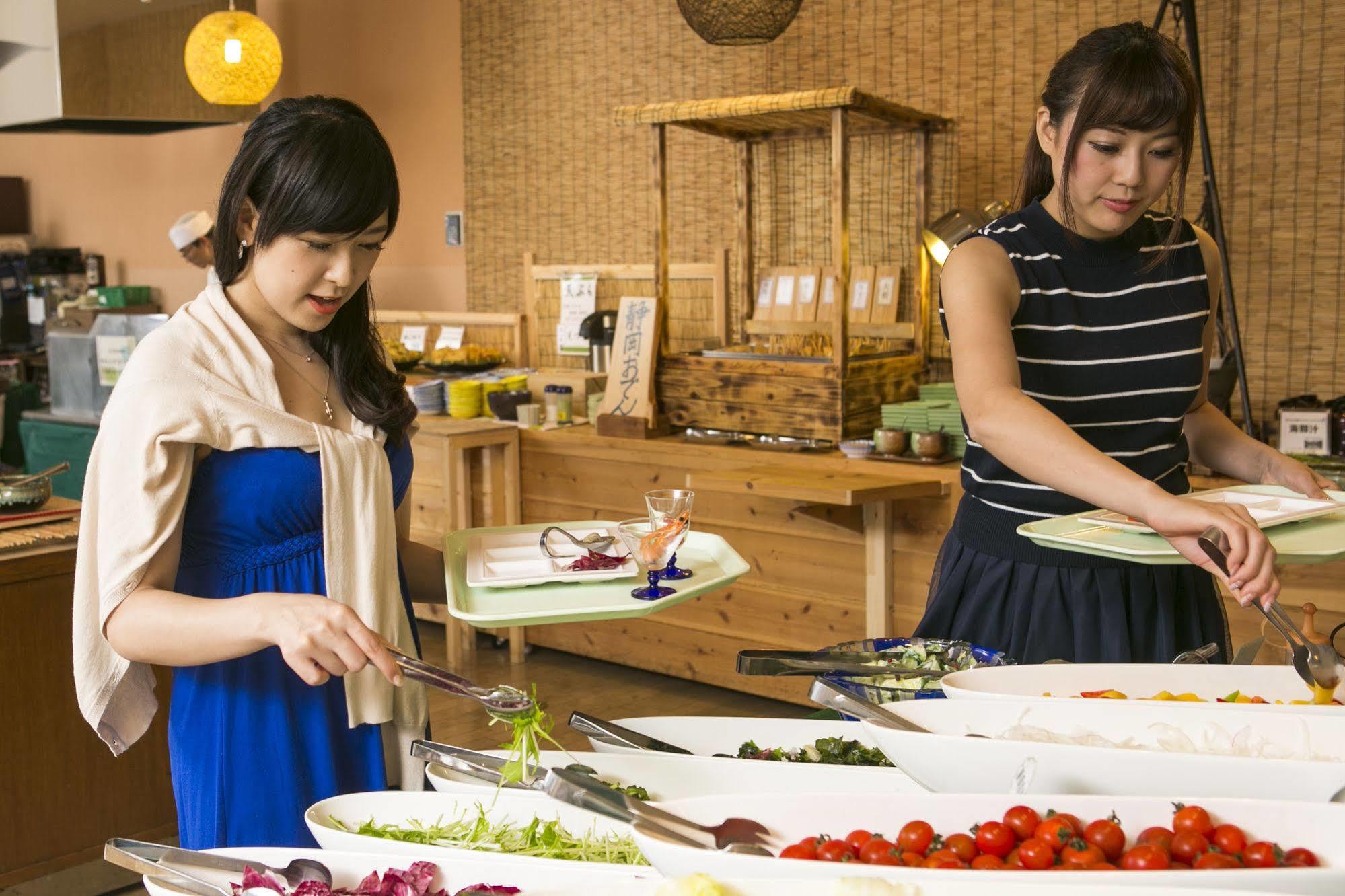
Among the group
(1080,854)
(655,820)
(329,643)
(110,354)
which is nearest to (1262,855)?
(1080,854)

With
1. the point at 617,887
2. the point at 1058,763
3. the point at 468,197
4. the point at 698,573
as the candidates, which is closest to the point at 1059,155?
the point at 698,573

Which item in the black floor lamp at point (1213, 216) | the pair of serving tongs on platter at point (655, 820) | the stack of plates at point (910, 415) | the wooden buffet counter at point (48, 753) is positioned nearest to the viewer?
→ the pair of serving tongs on platter at point (655, 820)

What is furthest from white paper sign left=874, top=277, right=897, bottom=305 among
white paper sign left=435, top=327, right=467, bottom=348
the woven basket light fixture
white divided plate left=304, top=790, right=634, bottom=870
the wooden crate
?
white divided plate left=304, top=790, right=634, bottom=870

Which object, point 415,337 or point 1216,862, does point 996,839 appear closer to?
point 1216,862

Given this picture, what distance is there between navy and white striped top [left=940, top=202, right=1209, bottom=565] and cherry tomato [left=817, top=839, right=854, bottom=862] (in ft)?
2.85

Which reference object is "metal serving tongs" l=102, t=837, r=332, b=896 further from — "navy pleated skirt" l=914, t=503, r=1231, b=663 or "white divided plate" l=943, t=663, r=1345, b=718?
"navy pleated skirt" l=914, t=503, r=1231, b=663

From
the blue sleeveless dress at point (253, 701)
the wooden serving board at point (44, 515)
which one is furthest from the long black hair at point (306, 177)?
the wooden serving board at point (44, 515)

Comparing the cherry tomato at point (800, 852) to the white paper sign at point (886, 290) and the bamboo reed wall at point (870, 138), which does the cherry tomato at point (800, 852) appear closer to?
the bamboo reed wall at point (870, 138)

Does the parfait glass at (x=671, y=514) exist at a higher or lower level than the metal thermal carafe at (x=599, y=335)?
lower

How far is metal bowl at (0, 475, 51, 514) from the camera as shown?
122 inches

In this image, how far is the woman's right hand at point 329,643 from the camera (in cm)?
121

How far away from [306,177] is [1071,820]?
105cm

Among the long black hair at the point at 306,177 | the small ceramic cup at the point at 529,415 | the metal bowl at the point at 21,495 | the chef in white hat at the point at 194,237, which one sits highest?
the chef in white hat at the point at 194,237

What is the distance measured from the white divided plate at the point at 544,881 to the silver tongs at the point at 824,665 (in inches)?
14.0
